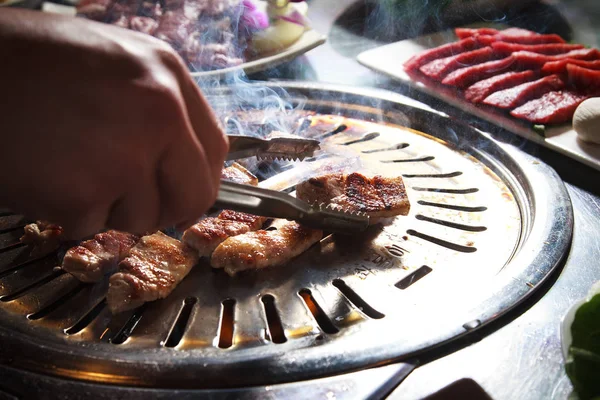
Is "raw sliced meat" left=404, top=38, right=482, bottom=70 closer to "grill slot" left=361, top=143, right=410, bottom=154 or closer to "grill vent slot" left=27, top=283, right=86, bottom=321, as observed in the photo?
"grill slot" left=361, top=143, right=410, bottom=154

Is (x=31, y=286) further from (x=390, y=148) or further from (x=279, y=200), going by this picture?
(x=390, y=148)

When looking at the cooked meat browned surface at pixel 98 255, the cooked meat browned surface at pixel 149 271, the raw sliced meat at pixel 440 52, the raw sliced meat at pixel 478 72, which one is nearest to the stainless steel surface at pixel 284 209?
the cooked meat browned surface at pixel 149 271

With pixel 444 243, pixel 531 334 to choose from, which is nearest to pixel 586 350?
pixel 531 334

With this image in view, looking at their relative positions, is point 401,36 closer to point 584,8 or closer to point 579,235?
point 584,8

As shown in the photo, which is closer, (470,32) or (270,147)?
(270,147)

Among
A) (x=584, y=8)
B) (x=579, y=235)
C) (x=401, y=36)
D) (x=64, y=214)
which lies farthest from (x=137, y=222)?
(x=584, y=8)

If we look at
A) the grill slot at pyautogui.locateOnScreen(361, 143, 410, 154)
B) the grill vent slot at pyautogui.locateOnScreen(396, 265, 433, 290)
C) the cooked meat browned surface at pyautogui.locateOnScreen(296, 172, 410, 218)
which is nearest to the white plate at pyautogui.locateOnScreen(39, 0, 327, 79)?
the grill slot at pyautogui.locateOnScreen(361, 143, 410, 154)
